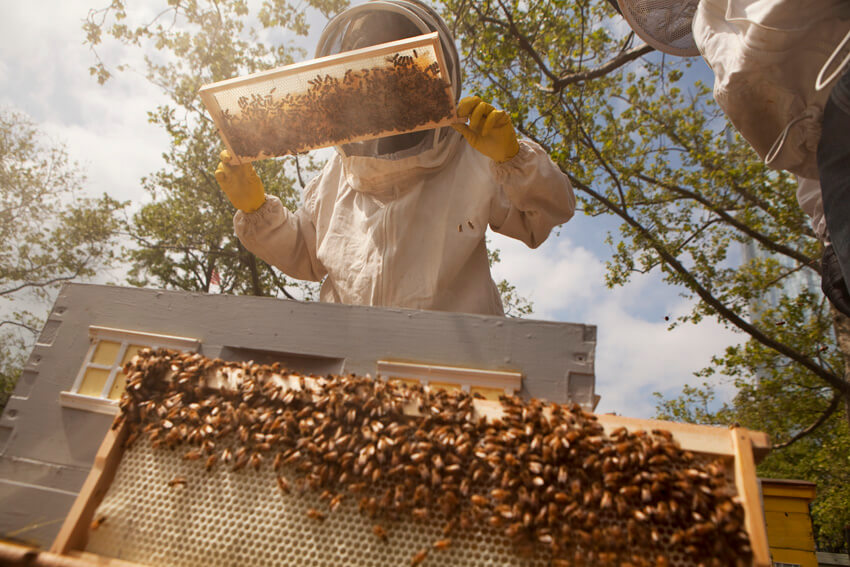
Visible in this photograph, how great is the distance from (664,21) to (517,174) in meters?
2.10

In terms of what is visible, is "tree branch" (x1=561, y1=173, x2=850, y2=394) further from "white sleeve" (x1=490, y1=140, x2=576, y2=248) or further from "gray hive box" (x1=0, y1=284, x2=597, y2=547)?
"gray hive box" (x1=0, y1=284, x2=597, y2=547)

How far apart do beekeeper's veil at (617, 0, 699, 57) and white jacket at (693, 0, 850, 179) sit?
1.69m

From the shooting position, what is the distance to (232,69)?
39.3 ft

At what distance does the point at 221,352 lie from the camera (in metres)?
2.07

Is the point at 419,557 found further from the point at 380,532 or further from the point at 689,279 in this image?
the point at 689,279

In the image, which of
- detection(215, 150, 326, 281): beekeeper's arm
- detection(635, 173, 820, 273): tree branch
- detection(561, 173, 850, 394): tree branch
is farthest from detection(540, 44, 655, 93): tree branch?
detection(215, 150, 326, 281): beekeeper's arm

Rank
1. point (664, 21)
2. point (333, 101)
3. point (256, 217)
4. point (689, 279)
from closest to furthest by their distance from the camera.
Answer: point (333, 101), point (256, 217), point (664, 21), point (689, 279)

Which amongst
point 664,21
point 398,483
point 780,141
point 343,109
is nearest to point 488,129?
point 343,109

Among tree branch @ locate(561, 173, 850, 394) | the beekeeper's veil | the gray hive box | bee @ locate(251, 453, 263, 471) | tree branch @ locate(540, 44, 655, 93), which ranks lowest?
bee @ locate(251, 453, 263, 471)

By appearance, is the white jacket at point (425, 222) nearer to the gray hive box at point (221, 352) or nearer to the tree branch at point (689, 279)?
the gray hive box at point (221, 352)

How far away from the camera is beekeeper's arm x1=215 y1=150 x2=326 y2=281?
319cm

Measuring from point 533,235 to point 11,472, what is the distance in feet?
9.55

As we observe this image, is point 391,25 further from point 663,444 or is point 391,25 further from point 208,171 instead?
point 208,171

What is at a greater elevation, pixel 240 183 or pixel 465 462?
pixel 240 183
